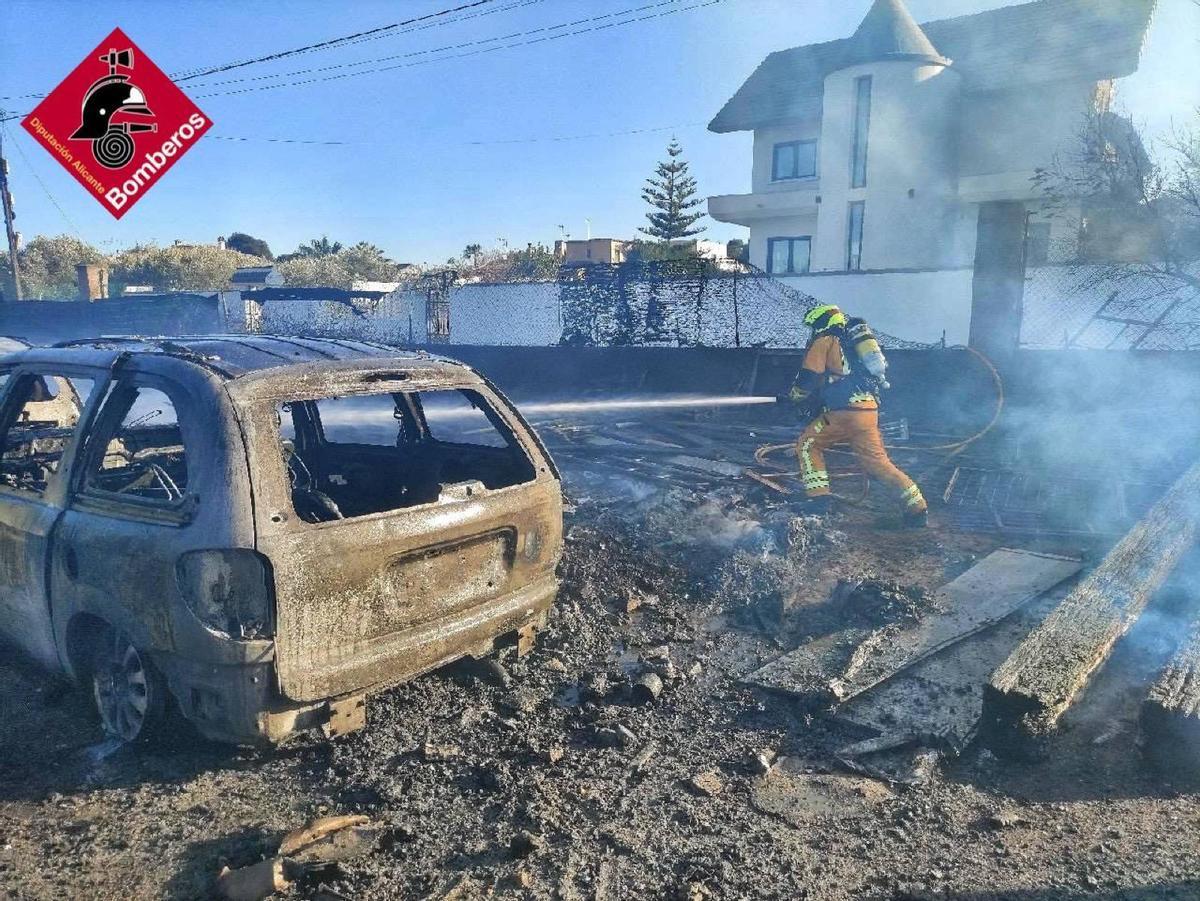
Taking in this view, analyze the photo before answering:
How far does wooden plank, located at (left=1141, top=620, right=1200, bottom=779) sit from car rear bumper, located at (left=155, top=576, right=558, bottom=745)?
2721mm

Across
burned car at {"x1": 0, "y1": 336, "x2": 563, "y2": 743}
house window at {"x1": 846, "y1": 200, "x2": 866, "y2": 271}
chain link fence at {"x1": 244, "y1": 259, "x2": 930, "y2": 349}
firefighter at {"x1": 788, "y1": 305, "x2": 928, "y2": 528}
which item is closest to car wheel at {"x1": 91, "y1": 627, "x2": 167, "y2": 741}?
burned car at {"x1": 0, "y1": 336, "x2": 563, "y2": 743}

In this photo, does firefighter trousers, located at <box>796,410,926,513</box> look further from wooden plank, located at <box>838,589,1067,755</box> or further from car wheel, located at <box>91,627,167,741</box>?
car wheel, located at <box>91,627,167,741</box>

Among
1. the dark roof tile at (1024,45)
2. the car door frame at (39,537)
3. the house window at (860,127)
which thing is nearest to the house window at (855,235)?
the house window at (860,127)

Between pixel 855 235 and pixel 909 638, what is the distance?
21.5m

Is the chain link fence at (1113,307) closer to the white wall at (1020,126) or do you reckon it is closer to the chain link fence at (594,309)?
the chain link fence at (594,309)

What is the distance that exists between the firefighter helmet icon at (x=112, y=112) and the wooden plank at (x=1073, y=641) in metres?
16.2

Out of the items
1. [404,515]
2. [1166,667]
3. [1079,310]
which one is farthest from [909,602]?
[1079,310]

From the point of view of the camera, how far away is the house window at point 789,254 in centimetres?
2751

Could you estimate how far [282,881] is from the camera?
2545 millimetres

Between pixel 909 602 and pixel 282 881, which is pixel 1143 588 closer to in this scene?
pixel 909 602

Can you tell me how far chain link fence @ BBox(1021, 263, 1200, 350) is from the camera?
11844 millimetres

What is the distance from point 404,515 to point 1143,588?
4.04 meters

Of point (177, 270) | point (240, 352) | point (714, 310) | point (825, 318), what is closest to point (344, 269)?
point (177, 270)

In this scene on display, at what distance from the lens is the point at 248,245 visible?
5616 centimetres
